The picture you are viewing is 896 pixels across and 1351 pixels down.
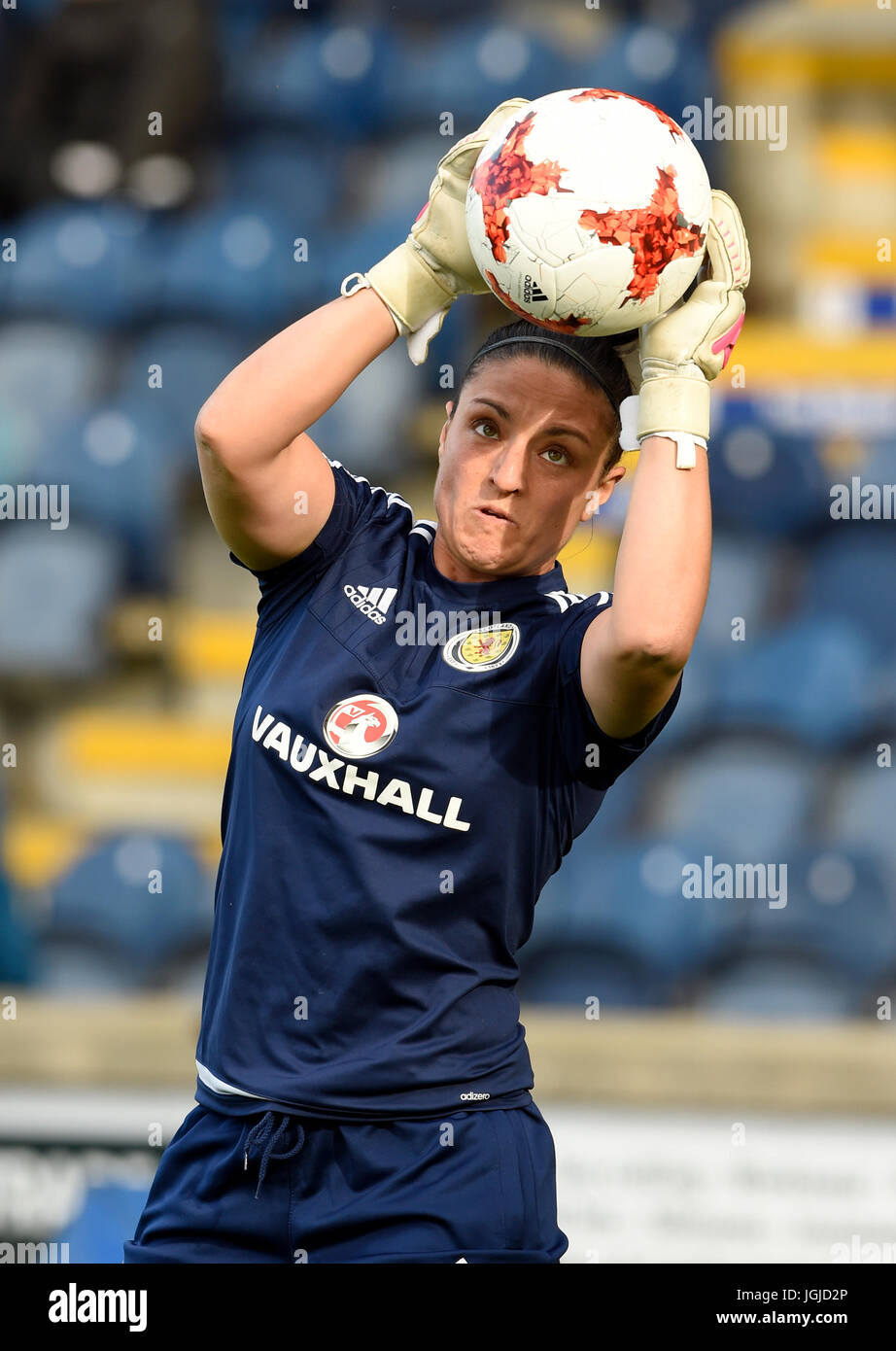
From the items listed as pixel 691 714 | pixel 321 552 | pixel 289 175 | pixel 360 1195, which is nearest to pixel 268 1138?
pixel 360 1195

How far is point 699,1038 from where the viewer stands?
13.3 ft

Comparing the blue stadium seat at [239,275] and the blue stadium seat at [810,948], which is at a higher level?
the blue stadium seat at [239,275]

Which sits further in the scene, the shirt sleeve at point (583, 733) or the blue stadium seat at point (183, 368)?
the blue stadium seat at point (183, 368)

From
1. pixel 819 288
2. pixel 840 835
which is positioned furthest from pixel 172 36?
pixel 840 835

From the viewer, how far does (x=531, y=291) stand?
2.08 metres

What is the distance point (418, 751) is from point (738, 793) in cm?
366

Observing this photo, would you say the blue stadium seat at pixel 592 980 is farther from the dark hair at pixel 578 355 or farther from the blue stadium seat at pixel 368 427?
the dark hair at pixel 578 355

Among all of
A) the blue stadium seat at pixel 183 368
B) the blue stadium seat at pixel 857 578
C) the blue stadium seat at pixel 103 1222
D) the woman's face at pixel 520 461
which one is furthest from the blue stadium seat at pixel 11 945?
the blue stadium seat at pixel 857 578

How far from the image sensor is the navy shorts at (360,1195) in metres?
1.97

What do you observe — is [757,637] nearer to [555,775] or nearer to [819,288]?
[819,288]

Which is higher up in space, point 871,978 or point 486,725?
point 486,725

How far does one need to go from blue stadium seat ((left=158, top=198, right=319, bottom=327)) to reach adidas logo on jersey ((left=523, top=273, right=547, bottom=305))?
16.6 ft

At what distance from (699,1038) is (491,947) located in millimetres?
2101

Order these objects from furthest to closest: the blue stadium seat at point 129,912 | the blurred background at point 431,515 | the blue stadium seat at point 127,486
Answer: the blue stadium seat at point 127,486 < the blue stadium seat at point 129,912 < the blurred background at point 431,515
